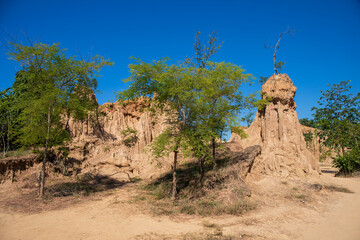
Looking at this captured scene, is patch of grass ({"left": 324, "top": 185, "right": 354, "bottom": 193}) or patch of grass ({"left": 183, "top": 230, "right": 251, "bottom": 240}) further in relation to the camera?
patch of grass ({"left": 324, "top": 185, "right": 354, "bottom": 193})

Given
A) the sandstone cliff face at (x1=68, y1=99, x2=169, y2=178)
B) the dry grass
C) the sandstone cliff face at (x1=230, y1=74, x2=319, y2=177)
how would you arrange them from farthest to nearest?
the sandstone cliff face at (x1=68, y1=99, x2=169, y2=178) < the sandstone cliff face at (x1=230, y1=74, x2=319, y2=177) < the dry grass

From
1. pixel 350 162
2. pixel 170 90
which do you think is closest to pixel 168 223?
pixel 170 90

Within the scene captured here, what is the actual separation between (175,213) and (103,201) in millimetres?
3789

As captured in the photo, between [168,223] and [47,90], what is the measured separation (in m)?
8.75

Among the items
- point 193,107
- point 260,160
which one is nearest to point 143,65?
point 193,107

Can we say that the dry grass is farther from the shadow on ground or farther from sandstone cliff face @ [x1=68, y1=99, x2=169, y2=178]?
sandstone cliff face @ [x1=68, y1=99, x2=169, y2=178]

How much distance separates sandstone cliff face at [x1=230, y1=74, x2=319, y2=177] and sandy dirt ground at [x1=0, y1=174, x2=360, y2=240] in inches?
137

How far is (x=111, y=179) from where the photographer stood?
51.4 ft

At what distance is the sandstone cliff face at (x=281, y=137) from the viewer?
12828 mm

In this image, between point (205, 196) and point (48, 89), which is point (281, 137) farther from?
point (48, 89)

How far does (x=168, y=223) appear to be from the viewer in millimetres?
7426

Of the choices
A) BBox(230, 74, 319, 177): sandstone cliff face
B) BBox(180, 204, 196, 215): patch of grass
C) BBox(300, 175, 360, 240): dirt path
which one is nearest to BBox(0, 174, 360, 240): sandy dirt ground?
BBox(300, 175, 360, 240): dirt path

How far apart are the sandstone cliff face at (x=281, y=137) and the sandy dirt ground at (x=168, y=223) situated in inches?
137

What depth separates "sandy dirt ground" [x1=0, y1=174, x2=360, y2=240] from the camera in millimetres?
6371
